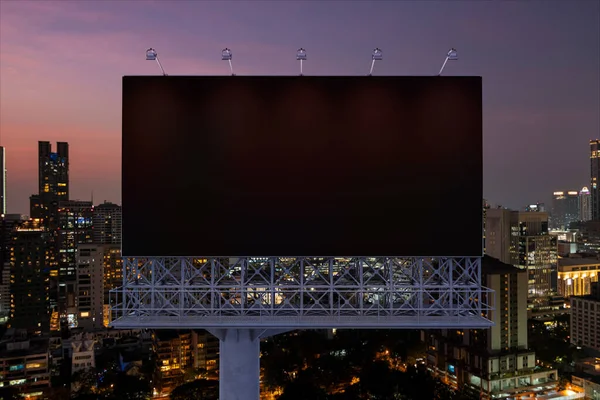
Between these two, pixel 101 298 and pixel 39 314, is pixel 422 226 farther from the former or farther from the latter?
pixel 39 314

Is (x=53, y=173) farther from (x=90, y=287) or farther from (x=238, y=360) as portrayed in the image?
(x=238, y=360)

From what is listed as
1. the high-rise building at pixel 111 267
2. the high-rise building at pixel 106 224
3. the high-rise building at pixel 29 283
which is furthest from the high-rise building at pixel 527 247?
the high-rise building at pixel 106 224

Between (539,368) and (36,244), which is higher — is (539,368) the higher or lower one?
the lower one

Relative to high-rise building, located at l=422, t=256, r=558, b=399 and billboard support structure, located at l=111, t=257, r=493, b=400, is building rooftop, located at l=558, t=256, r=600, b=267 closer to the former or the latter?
high-rise building, located at l=422, t=256, r=558, b=399

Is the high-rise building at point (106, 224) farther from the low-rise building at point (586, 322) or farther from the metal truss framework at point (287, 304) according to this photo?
the metal truss framework at point (287, 304)

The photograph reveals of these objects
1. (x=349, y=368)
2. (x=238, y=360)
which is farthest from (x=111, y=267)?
(x=238, y=360)

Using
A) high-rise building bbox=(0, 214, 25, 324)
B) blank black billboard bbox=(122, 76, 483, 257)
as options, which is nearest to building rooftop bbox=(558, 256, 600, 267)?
blank black billboard bbox=(122, 76, 483, 257)

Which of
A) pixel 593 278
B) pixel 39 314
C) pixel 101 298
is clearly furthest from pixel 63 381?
pixel 593 278

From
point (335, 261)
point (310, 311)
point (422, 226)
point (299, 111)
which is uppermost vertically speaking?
point (299, 111)
